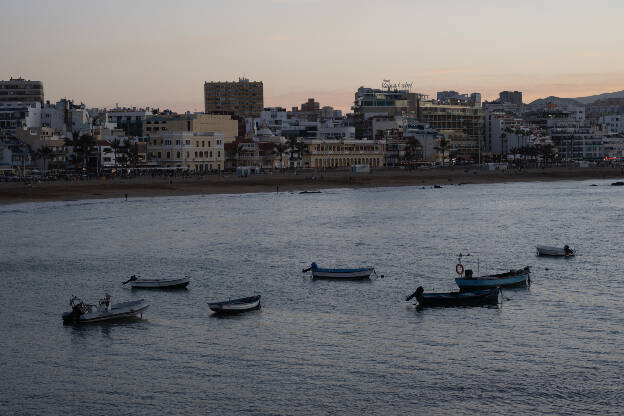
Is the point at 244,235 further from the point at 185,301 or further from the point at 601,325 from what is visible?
the point at 601,325

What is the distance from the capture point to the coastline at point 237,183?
125 m

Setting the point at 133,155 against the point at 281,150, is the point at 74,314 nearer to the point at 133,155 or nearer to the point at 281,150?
the point at 133,155

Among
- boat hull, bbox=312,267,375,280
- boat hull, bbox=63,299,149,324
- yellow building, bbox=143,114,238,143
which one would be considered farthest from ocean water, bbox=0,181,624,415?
yellow building, bbox=143,114,238,143

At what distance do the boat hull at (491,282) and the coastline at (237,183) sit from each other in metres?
83.0

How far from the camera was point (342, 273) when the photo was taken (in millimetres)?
54188

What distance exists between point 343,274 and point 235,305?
40.4 feet

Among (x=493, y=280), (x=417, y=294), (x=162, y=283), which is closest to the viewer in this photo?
(x=417, y=294)

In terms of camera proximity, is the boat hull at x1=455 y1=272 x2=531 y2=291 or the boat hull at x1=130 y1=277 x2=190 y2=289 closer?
the boat hull at x1=455 y1=272 x2=531 y2=291

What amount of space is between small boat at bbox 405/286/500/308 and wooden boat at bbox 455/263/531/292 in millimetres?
1448

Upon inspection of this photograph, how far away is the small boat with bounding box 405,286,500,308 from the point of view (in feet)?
147

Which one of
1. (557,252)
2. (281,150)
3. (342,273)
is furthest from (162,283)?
(281,150)

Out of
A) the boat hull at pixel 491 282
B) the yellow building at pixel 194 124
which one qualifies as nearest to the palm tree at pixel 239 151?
the yellow building at pixel 194 124

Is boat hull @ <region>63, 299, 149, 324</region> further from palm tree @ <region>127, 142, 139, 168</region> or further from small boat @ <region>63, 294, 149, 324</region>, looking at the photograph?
palm tree @ <region>127, 142, 139, 168</region>

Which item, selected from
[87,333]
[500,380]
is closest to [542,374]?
[500,380]
